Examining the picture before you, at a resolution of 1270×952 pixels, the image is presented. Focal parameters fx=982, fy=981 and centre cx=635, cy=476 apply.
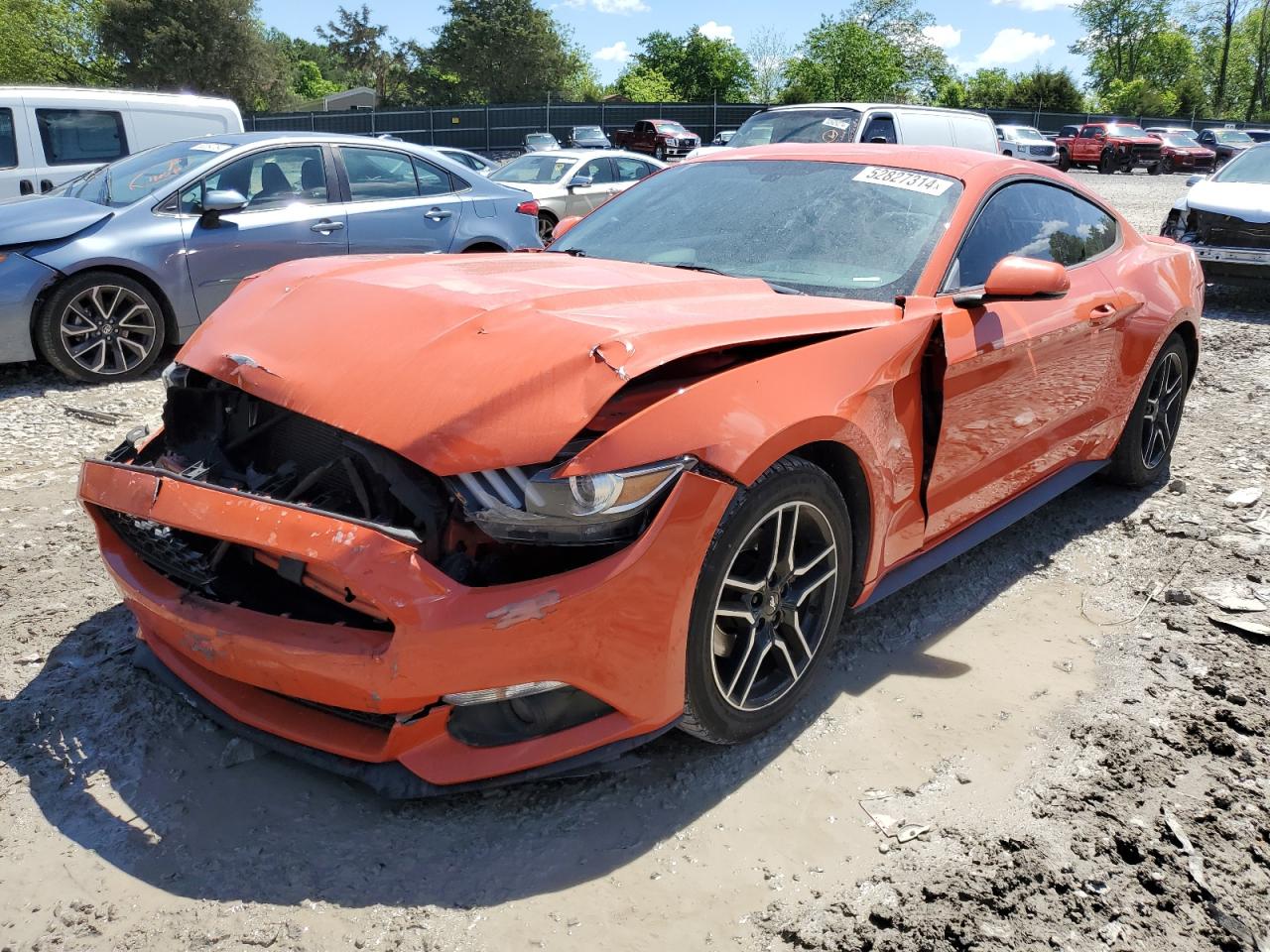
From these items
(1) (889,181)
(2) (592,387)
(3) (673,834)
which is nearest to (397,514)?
(2) (592,387)

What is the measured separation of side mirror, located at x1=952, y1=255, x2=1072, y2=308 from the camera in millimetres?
3018

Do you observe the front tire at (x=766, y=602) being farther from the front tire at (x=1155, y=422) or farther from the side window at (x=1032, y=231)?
the front tire at (x=1155, y=422)

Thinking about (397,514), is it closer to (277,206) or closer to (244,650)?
(244,650)

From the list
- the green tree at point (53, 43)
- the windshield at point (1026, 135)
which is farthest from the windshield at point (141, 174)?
the green tree at point (53, 43)

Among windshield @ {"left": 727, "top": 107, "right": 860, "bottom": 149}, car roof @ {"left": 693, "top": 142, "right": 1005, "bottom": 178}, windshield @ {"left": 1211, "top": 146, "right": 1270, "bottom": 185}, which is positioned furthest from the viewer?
windshield @ {"left": 727, "top": 107, "right": 860, "bottom": 149}

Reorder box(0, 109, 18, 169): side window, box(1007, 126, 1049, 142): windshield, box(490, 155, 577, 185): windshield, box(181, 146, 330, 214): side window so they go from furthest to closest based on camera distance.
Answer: box(1007, 126, 1049, 142): windshield
box(490, 155, 577, 185): windshield
box(0, 109, 18, 169): side window
box(181, 146, 330, 214): side window

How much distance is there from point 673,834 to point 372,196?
595cm

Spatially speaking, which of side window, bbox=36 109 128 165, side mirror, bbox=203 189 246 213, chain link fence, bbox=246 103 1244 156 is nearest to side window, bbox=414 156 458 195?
side mirror, bbox=203 189 246 213

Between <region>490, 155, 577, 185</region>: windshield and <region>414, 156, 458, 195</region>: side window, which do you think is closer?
<region>414, 156, 458, 195</region>: side window

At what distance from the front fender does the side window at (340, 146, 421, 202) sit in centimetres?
530

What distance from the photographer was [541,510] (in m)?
2.18

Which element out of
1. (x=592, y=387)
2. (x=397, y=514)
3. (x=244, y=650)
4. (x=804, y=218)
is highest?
(x=804, y=218)

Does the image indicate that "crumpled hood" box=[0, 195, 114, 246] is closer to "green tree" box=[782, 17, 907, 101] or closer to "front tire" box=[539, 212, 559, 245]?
"front tire" box=[539, 212, 559, 245]

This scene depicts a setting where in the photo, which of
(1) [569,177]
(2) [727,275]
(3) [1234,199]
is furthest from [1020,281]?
→ (1) [569,177]
